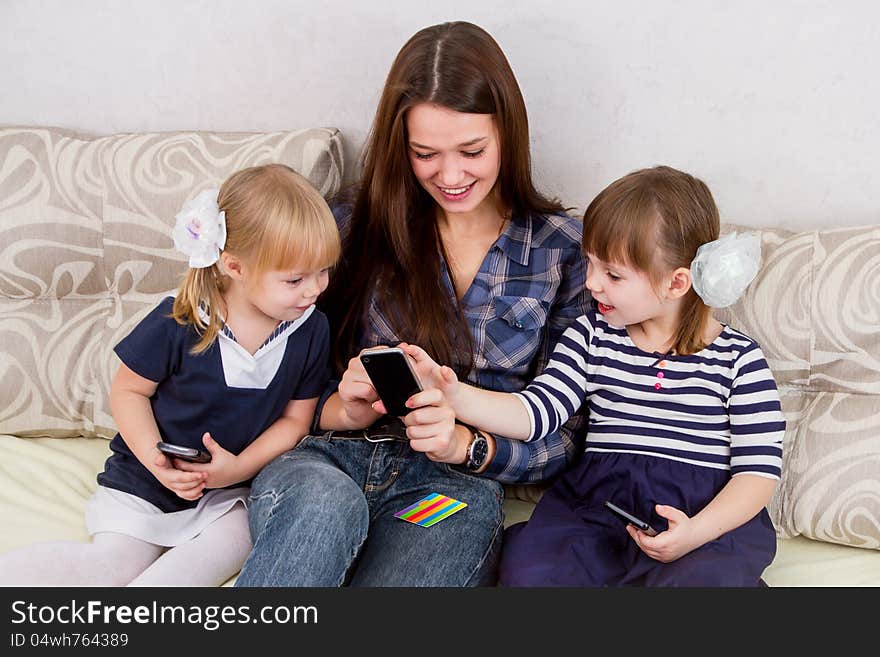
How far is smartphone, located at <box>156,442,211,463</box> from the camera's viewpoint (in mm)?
1422

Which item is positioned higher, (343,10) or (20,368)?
(343,10)

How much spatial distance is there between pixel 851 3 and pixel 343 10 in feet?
2.99

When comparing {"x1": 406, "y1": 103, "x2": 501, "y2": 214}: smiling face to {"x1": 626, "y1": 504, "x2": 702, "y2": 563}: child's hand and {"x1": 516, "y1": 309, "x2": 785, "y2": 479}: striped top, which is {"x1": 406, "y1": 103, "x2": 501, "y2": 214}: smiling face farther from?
{"x1": 626, "y1": 504, "x2": 702, "y2": 563}: child's hand

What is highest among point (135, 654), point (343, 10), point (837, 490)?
point (343, 10)

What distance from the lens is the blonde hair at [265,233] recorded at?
4.71ft

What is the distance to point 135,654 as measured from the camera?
1223mm

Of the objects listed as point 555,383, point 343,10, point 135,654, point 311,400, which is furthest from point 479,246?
point 135,654

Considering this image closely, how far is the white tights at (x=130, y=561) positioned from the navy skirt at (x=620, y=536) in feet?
1.41

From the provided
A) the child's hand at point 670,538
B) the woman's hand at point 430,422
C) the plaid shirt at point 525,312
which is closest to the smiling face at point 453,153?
the plaid shirt at point 525,312

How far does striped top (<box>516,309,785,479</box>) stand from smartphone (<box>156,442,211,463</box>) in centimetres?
51

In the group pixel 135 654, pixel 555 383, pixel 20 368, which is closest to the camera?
pixel 135 654

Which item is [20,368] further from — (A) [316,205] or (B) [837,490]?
(B) [837,490]

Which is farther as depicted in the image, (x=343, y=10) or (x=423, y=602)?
(x=343, y=10)

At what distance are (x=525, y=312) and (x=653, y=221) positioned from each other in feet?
0.97
